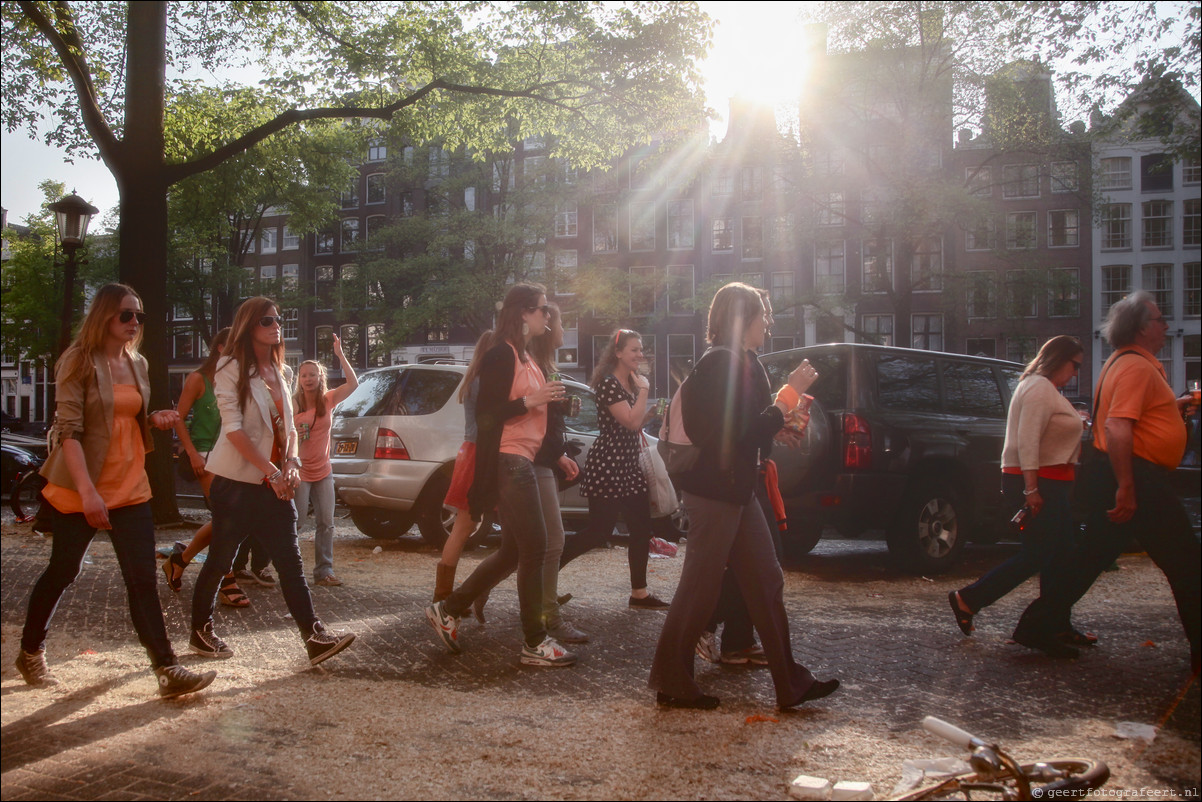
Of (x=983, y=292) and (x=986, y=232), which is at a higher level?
(x=986, y=232)

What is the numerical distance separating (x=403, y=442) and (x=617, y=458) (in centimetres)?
341

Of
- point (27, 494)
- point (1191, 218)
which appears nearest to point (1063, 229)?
point (1191, 218)

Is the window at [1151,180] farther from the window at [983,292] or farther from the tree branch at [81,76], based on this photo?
the tree branch at [81,76]

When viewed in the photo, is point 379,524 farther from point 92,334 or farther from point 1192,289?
point 1192,289

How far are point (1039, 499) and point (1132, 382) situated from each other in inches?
32.8

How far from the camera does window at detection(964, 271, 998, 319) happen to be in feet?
100

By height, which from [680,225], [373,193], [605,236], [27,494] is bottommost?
[27,494]

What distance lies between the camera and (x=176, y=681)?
422 cm

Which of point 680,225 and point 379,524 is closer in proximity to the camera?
point 379,524

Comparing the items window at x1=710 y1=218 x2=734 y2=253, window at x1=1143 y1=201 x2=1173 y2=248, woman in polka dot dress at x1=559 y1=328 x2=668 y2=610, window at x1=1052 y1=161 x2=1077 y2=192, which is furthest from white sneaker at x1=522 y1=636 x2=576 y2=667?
window at x1=1143 y1=201 x2=1173 y2=248

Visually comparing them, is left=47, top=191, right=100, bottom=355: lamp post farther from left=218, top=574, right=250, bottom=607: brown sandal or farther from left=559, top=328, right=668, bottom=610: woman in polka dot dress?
left=559, top=328, right=668, bottom=610: woman in polka dot dress

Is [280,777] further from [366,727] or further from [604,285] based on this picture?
[604,285]

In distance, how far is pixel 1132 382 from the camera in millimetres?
4848

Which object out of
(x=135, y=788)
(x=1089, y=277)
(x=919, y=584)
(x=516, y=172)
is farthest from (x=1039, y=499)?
(x=1089, y=277)
